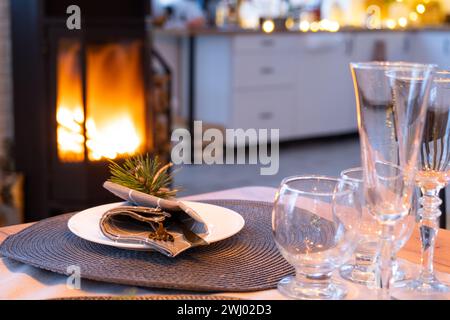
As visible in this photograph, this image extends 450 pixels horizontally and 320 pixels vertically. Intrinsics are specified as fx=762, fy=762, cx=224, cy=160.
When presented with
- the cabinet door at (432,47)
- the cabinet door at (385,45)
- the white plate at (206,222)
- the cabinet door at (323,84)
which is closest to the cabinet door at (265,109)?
the cabinet door at (323,84)

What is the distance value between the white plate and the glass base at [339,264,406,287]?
0.16m

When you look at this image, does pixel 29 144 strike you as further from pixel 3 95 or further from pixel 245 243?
pixel 245 243

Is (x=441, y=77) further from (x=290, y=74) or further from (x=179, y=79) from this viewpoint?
(x=179, y=79)

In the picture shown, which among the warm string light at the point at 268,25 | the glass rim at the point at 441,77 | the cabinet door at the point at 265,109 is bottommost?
the cabinet door at the point at 265,109

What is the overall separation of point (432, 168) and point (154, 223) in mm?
367

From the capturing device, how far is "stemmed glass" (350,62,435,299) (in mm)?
803

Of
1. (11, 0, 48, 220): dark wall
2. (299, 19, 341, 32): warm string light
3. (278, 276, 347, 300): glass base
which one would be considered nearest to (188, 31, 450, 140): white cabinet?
(299, 19, 341, 32): warm string light

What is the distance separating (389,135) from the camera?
33.2 inches

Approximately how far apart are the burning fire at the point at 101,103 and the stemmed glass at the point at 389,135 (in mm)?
2093

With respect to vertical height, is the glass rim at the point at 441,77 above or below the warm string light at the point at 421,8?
below

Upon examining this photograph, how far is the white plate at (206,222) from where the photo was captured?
0.99m

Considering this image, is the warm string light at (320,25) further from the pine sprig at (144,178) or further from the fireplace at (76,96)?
the pine sprig at (144,178)

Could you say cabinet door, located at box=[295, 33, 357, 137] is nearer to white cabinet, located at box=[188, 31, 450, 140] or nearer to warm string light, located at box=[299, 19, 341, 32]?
white cabinet, located at box=[188, 31, 450, 140]
